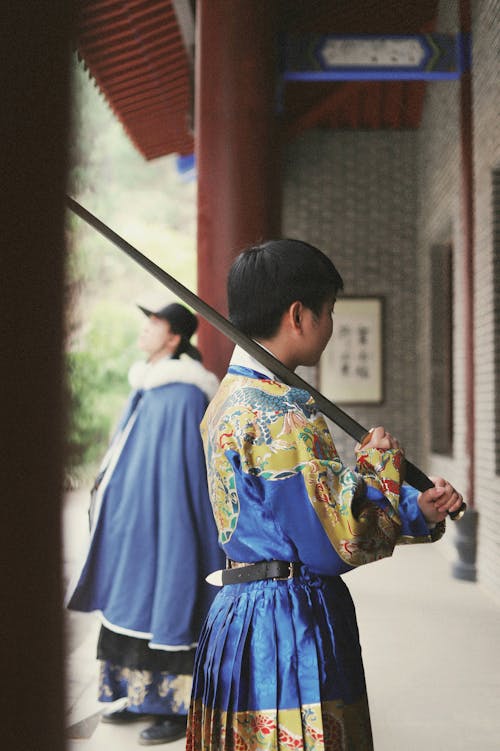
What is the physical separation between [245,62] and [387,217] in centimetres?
518

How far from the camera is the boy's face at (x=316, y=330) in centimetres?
144

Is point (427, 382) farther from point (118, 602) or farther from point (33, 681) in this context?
point (33, 681)

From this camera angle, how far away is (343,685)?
4.50 ft

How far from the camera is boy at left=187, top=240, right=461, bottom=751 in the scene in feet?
4.19

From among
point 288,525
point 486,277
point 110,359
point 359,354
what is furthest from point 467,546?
point 110,359

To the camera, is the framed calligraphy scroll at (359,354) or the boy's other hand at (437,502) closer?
the boy's other hand at (437,502)

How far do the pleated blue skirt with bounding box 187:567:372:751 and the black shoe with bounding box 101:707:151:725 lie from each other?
187 cm

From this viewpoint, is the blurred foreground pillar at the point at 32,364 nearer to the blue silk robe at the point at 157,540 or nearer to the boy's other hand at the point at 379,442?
the boy's other hand at the point at 379,442

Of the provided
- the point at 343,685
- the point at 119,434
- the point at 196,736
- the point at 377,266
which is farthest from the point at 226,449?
the point at 377,266

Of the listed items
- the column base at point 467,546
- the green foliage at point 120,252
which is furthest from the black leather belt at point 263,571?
the green foliage at point 120,252

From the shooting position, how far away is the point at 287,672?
1.35 metres

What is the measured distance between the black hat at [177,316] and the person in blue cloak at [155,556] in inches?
5.9

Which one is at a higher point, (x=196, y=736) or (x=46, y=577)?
(x=46, y=577)

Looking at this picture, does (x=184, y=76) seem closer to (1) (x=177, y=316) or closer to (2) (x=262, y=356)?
(1) (x=177, y=316)
